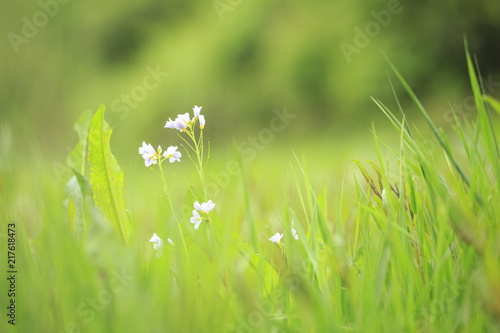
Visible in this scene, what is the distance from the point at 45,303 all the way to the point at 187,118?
221 millimetres

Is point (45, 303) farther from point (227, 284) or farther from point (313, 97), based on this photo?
point (313, 97)

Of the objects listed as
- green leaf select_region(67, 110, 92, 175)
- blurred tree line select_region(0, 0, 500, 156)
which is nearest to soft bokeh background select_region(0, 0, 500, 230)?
blurred tree line select_region(0, 0, 500, 156)

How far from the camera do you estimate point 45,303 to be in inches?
10.0

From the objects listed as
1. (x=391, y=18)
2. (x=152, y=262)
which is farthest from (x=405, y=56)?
(x=152, y=262)
